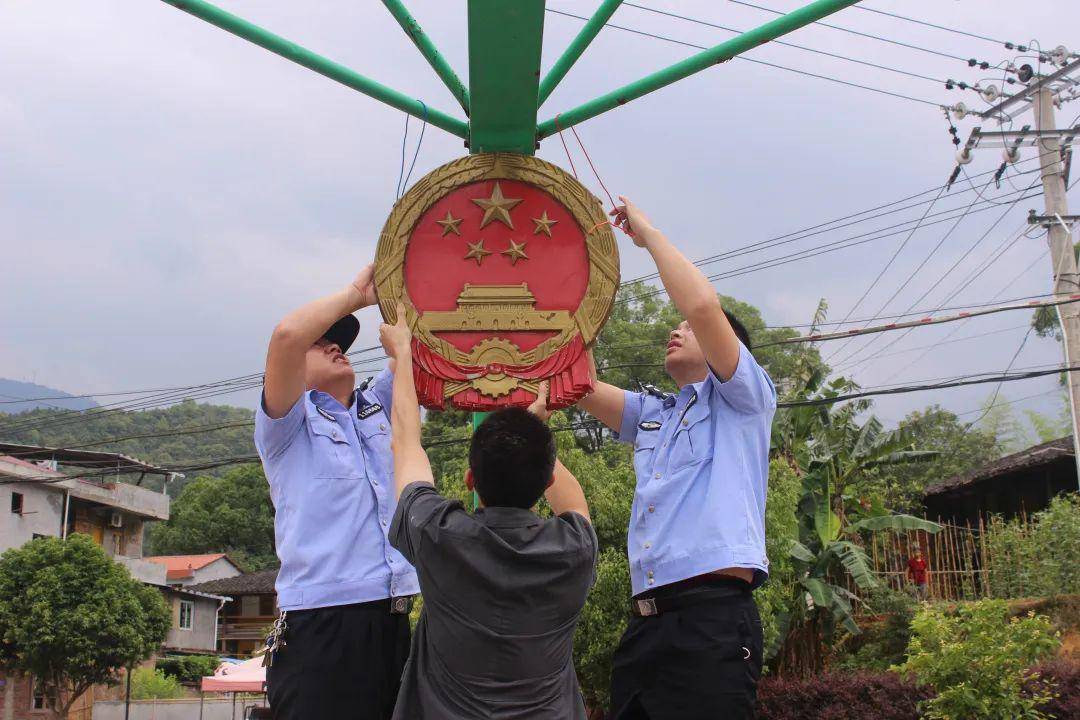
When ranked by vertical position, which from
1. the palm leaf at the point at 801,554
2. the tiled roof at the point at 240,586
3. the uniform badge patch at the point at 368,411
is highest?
the uniform badge patch at the point at 368,411

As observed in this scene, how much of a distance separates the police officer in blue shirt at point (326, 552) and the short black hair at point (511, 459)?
0.56 meters

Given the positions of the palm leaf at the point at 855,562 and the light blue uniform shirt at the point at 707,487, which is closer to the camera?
the light blue uniform shirt at the point at 707,487

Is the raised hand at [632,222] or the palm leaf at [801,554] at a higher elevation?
the raised hand at [632,222]

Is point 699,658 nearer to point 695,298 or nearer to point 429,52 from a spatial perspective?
point 695,298

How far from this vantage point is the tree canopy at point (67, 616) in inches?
793

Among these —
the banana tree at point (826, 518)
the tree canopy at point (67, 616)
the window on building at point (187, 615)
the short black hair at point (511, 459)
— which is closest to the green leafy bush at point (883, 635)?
the banana tree at point (826, 518)

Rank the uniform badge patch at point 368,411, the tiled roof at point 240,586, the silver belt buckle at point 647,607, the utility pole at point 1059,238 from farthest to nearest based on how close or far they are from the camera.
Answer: the tiled roof at point 240,586, the utility pole at point 1059,238, the uniform badge patch at point 368,411, the silver belt buckle at point 647,607

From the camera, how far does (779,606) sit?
898 cm

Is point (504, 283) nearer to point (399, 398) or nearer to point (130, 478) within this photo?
point (399, 398)

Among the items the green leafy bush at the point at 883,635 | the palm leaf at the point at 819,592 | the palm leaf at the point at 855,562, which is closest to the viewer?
the palm leaf at the point at 819,592

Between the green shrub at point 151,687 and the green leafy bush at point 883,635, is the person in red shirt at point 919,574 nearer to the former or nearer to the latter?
the green leafy bush at point 883,635

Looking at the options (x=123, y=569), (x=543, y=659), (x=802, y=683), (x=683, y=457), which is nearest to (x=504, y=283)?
(x=683, y=457)

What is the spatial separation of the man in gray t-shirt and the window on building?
33944 millimetres

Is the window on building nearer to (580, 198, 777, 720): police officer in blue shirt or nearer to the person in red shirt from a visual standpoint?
the person in red shirt
